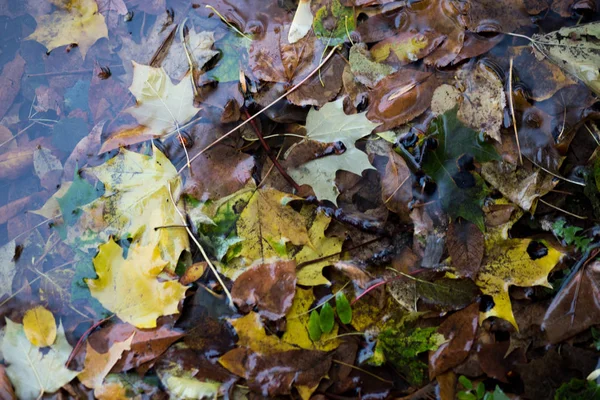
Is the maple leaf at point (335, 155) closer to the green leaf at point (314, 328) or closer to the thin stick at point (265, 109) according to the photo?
the thin stick at point (265, 109)

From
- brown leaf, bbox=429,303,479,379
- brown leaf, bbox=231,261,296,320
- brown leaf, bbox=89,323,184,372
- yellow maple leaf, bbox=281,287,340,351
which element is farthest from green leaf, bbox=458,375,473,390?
brown leaf, bbox=89,323,184,372

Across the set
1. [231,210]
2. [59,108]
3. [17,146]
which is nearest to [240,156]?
[231,210]

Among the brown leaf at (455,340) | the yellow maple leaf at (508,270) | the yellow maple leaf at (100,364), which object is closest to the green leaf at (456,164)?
the yellow maple leaf at (508,270)

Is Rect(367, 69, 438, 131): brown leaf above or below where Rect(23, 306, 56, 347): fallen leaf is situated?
above

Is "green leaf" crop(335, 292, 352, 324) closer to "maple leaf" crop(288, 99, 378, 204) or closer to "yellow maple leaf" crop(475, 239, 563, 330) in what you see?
"maple leaf" crop(288, 99, 378, 204)

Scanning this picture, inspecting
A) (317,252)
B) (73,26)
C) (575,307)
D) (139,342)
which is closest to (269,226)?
(317,252)

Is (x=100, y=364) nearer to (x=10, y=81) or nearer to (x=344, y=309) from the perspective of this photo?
(x=344, y=309)

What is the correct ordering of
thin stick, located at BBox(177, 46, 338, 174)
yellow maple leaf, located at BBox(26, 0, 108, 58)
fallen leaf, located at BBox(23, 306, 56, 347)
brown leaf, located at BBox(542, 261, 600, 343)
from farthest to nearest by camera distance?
1. yellow maple leaf, located at BBox(26, 0, 108, 58)
2. thin stick, located at BBox(177, 46, 338, 174)
3. fallen leaf, located at BBox(23, 306, 56, 347)
4. brown leaf, located at BBox(542, 261, 600, 343)

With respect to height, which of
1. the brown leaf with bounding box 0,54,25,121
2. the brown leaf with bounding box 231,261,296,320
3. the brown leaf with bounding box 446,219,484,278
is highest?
the brown leaf with bounding box 0,54,25,121
